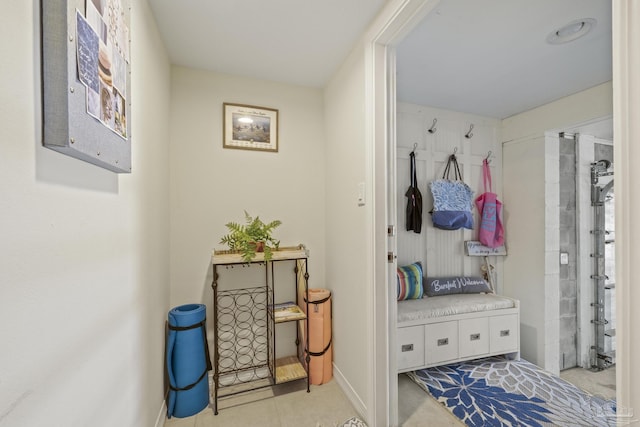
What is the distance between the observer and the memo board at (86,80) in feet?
1.91

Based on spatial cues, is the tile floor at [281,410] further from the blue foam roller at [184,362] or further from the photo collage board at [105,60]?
the photo collage board at [105,60]

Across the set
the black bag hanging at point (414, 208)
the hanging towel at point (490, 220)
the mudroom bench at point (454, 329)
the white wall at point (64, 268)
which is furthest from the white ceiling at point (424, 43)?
the mudroom bench at point (454, 329)

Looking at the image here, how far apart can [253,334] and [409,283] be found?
1.44 meters

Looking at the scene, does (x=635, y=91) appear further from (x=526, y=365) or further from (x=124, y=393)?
(x=526, y=365)

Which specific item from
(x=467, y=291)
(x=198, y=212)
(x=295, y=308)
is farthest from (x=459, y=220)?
(x=198, y=212)

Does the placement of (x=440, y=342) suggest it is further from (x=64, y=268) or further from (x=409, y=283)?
(x=64, y=268)

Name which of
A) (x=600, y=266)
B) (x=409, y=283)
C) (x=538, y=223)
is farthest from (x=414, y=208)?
(x=600, y=266)

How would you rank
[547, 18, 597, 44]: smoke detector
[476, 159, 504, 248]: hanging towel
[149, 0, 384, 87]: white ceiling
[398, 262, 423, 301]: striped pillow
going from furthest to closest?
[476, 159, 504, 248]: hanging towel < [398, 262, 423, 301]: striped pillow < [547, 18, 597, 44]: smoke detector < [149, 0, 384, 87]: white ceiling

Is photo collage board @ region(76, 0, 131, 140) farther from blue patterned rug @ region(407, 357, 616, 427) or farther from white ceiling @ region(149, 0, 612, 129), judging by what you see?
blue patterned rug @ region(407, 357, 616, 427)

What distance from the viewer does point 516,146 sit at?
2893 millimetres

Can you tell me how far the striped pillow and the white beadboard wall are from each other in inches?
5.8

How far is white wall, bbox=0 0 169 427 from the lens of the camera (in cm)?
49

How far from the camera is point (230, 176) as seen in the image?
6.87 ft

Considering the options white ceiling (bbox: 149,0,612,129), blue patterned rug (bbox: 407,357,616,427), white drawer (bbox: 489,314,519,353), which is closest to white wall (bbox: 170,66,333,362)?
white ceiling (bbox: 149,0,612,129)
